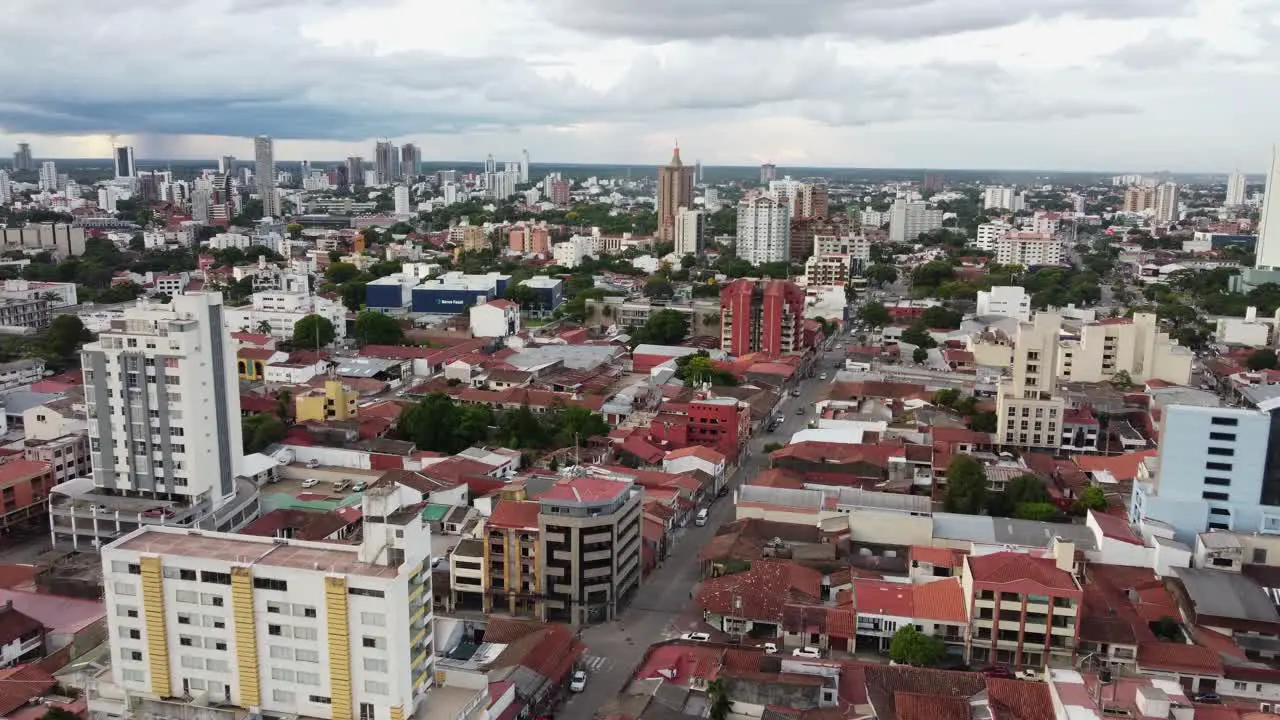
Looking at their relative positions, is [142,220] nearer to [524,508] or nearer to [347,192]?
[347,192]

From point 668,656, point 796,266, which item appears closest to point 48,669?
point 668,656

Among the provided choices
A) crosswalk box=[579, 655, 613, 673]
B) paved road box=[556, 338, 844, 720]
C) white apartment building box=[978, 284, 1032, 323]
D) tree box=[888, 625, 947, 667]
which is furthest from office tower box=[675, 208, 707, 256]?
tree box=[888, 625, 947, 667]

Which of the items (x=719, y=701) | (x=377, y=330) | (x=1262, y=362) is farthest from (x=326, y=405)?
(x=1262, y=362)

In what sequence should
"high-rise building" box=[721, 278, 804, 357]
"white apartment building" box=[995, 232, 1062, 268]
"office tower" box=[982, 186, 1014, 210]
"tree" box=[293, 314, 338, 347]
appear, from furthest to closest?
"office tower" box=[982, 186, 1014, 210] < "white apartment building" box=[995, 232, 1062, 268] < "tree" box=[293, 314, 338, 347] < "high-rise building" box=[721, 278, 804, 357]

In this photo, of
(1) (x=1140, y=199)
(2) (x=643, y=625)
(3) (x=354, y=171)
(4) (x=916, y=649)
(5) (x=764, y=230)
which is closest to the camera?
(4) (x=916, y=649)

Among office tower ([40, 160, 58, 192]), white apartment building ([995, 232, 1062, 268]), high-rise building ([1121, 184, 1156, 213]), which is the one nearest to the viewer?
white apartment building ([995, 232, 1062, 268])

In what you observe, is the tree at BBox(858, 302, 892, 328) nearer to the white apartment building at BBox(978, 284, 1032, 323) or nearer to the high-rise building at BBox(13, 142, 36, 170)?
the white apartment building at BBox(978, 284, 1032, 323)

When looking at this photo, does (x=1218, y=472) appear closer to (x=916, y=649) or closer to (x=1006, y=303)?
(x=916, y=649)
